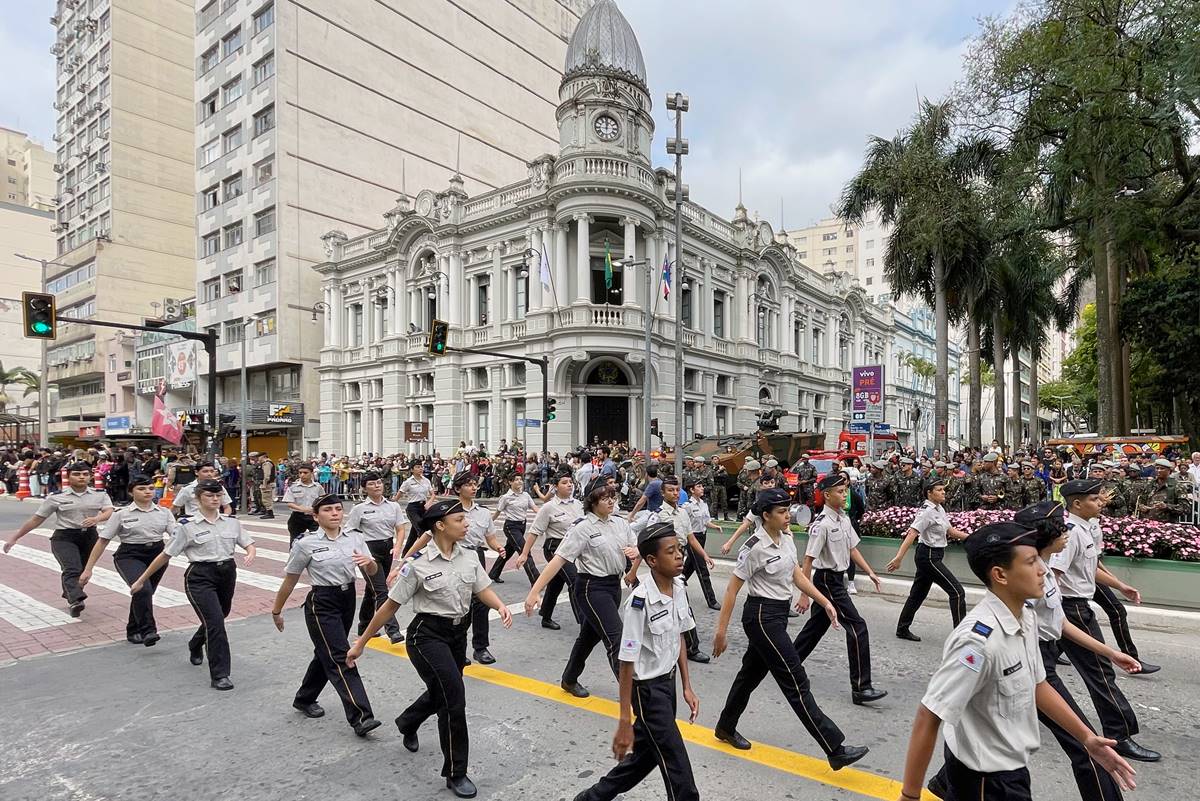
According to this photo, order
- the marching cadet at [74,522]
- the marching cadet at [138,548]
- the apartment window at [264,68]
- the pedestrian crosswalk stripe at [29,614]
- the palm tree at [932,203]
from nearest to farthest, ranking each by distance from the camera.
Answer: the marching cadet at [138,548]
the pedestrian crosswalk stripe at [29,614]
the marching cadet at [74,522]
the palm tree at [932,203]
the apartment window at [264,68]

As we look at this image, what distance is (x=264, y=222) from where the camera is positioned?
1698 inches

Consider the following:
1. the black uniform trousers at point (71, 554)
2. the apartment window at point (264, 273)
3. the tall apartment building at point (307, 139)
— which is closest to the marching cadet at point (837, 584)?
the black uniform trousers at point (71, 554)

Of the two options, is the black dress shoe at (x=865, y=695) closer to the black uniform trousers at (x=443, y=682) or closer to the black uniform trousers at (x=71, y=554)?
the black uniform trousers at (x=443, y=682)

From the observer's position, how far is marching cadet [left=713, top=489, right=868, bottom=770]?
4.41m

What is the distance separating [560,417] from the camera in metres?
30.2

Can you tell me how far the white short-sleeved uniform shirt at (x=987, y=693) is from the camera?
2654 millimetres

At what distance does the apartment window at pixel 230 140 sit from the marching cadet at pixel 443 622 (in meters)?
48.8

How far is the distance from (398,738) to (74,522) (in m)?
6.29

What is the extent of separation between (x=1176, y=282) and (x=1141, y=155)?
9.52 m

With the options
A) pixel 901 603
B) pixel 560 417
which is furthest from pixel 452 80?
pixel 901 603

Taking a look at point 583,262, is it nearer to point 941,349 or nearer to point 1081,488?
point 941,349

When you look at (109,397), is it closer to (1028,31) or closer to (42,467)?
(42,467)

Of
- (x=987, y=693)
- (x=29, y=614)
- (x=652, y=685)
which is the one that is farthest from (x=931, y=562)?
(x=29, y=614)

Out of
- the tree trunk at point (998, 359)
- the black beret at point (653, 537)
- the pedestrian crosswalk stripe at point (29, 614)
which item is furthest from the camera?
the tree trunk at point (998, 359)
